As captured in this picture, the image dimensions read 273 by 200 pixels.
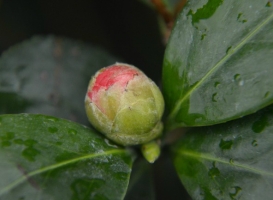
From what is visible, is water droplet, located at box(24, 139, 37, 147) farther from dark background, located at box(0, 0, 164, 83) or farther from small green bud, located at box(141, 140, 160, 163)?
dark background, located at box(0, 0, 164, 83)

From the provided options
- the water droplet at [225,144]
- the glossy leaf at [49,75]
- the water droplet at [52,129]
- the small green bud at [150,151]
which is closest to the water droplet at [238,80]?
the water droplet at [225,144]

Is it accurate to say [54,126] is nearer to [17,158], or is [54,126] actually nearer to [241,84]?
[17,158]

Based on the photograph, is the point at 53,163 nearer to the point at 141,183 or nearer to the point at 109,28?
the point at 141,183

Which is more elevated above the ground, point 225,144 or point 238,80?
point 238,80

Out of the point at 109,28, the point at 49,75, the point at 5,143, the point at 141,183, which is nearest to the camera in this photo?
the point at 5,143

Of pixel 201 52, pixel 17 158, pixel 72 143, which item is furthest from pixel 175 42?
pixel 17 158

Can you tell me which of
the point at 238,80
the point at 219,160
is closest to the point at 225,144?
the point at 219,160
